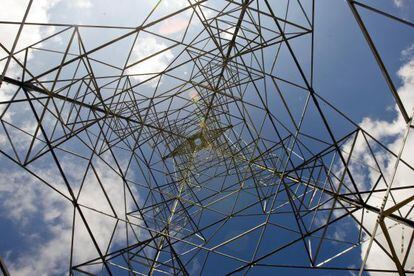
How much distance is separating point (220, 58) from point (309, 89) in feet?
16.8

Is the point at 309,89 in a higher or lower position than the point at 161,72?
lower

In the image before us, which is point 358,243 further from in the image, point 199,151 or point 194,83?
point 199,151

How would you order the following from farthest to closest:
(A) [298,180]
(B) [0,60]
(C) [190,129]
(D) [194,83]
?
(C) [190,129] → (D) [194,83] → (A) [298,180] → (B) [0,60]

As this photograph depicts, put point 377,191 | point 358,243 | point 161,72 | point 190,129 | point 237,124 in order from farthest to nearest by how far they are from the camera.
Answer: point 190,129 < point 237,124 < point 161,72 < point 358,243 < point 377,191

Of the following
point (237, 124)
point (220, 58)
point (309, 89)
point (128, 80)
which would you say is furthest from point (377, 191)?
point (128, 80)

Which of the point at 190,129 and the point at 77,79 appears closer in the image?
the point at 77,79

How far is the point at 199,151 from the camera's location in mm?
19922

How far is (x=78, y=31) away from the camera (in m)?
9.22

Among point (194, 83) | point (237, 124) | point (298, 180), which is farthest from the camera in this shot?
point (237, 124)

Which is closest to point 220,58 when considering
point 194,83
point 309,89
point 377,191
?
point 194,83

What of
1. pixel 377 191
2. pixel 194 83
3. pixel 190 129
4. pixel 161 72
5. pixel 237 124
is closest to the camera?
pixel 377 191

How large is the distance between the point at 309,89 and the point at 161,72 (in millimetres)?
6246

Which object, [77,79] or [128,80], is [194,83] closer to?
[128,80]


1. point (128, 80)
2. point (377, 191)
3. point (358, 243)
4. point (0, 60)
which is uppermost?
point (128, 80)
